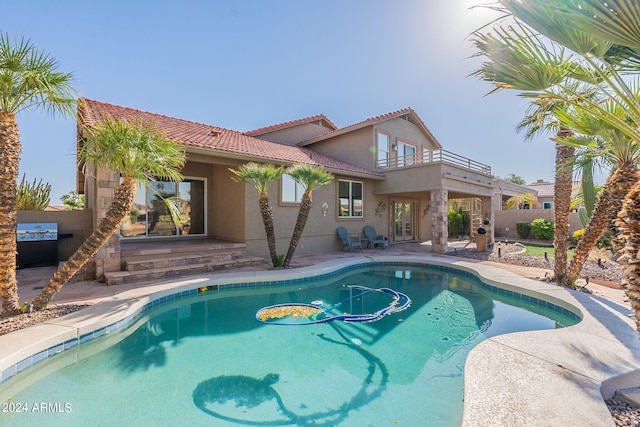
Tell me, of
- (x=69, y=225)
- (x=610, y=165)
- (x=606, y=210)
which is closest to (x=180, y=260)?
(x=69, y=225)

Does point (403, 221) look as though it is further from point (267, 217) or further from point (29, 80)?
point (29, 80)

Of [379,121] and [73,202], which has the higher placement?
[379,121]

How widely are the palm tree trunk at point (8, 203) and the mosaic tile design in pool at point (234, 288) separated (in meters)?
1.54

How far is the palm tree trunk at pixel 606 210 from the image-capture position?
5.73 meters

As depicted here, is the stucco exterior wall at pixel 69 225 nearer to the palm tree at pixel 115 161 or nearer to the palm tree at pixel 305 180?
the palm tree at pixel 115 161

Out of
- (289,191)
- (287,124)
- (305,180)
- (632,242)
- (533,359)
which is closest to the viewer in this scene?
(632,242)

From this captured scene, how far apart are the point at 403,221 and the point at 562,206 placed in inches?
436

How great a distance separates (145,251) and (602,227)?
1246 cm

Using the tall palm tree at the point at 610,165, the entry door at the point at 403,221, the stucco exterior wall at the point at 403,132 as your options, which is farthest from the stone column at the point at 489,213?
the tall palm tree at the point at 610,165

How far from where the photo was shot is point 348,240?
14617mm

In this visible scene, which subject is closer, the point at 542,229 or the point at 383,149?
the point at 383,149

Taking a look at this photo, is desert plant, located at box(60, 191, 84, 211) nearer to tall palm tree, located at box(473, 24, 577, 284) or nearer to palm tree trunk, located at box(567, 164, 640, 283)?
tall palm tree, located at box(473, 24, 577, 284)

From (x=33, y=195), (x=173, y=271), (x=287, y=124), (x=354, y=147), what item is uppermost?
(x=287, y=124)

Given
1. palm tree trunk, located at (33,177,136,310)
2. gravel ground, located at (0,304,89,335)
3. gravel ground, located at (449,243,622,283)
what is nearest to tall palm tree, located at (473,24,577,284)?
palm tree trunk, located at (33,177,136,310)
